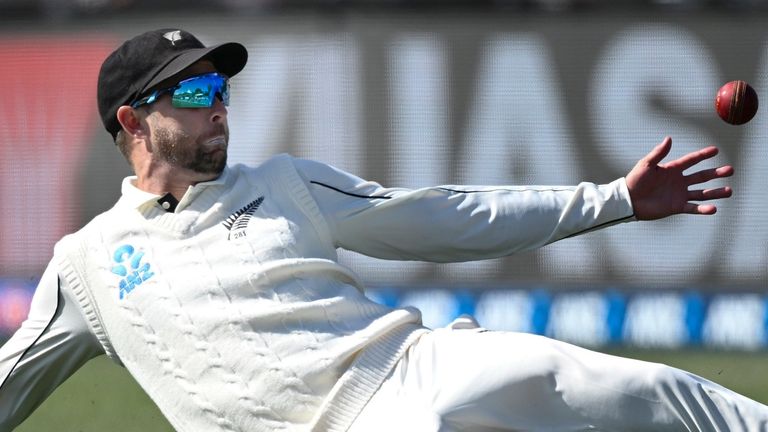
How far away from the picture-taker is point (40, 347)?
3506 millimetres

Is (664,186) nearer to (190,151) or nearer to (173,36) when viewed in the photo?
(190,151)

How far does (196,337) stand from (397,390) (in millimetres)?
527

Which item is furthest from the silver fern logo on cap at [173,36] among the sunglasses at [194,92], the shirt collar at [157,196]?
the shirt collar at [157,196]

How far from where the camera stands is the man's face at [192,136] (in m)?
3.50

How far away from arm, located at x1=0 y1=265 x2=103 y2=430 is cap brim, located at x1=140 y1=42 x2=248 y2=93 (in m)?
0.61

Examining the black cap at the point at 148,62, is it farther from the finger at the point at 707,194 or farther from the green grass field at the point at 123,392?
the green grass field at the point at 123,392

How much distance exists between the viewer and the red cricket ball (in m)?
4.46

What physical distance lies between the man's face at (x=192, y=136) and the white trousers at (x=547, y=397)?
2.67 feet

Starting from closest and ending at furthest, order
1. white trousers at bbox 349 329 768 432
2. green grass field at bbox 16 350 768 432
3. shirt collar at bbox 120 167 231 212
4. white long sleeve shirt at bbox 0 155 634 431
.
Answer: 1. white trousers at bbox 349 329 768 432
2. white long sleeve shirt at bbox 0 155 634 431
3. shirt collar at bbox 120 167 231 212
4. green grass field at bbox 16 350 768 432

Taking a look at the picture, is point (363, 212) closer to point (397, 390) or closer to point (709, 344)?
point (397, 390)

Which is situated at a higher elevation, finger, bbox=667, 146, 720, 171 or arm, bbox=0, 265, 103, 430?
finger, bbox=667, 146, 720, 171

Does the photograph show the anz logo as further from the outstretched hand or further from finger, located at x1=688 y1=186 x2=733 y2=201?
finger, located at x1=688 y1=186 x2=733 y2=201

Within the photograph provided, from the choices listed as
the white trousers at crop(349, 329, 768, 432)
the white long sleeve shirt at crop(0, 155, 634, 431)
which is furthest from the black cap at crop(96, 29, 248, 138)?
the white trousers at crop(349, 329, 768, 432)

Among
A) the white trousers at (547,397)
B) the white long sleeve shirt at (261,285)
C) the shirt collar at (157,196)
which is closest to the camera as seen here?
the white trousers at (547,397)
